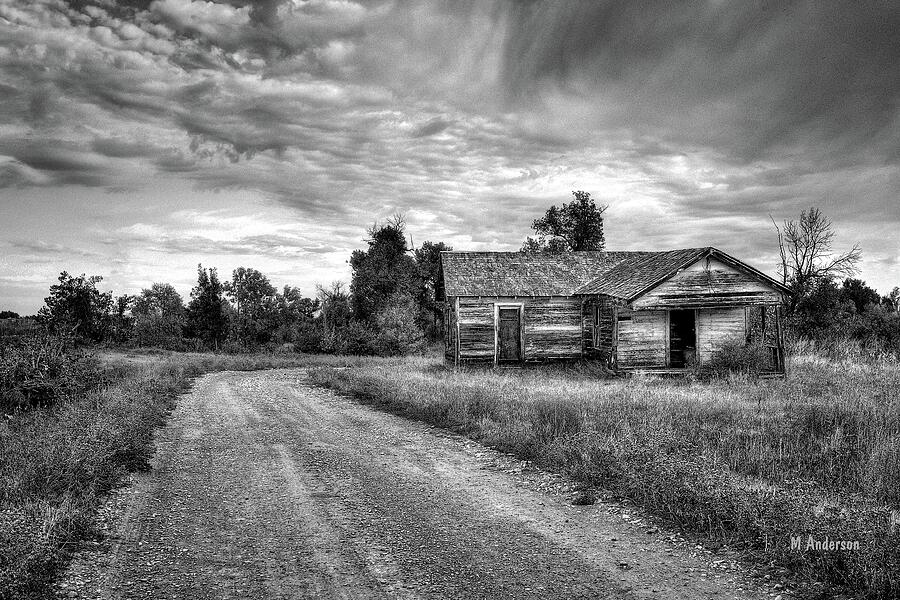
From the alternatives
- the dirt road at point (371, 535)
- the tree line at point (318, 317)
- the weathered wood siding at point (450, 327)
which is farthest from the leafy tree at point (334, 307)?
the dirt road at point (371, 535)

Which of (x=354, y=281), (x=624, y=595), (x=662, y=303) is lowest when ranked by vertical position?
(x=624, y=595)

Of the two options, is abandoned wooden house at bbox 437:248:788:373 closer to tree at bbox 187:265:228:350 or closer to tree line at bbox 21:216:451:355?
tree line at bbox 21:216:451:355

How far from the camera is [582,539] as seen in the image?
568cm

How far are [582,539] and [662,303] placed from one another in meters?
→ 16.5

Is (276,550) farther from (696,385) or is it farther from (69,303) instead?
(69,303)

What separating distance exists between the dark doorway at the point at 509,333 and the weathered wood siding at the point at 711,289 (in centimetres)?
636

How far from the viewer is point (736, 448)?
28.2 ft

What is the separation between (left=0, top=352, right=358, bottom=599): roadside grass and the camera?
4703mm

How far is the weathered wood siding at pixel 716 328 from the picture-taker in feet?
72.1

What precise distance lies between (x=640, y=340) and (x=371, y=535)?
1797 centimetres

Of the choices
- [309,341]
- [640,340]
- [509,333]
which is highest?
[509,333]

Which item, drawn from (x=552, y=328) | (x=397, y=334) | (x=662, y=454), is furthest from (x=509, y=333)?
(x=662, y=454)

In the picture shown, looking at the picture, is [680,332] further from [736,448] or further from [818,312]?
[736,448]

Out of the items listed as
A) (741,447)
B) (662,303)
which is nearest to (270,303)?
(662,303)
